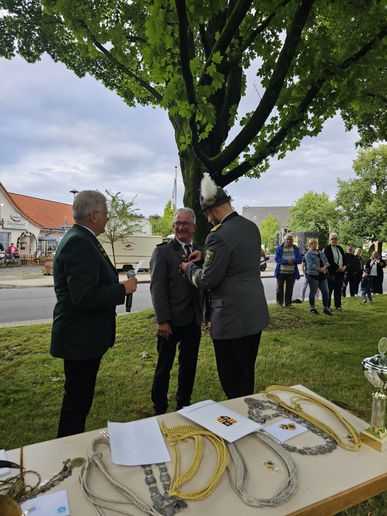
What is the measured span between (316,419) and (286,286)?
7.84m

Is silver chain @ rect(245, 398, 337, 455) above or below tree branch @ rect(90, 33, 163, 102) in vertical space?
below

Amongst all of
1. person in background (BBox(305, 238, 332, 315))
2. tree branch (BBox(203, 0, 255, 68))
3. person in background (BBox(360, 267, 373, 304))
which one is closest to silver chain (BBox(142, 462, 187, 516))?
tree branch (BBox(203, 0, 255, 68))

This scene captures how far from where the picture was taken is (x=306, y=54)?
4156 millimetres

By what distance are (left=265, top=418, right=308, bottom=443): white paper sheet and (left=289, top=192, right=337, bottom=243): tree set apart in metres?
45.1

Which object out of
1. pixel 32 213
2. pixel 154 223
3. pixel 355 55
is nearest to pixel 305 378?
pixel 355 55

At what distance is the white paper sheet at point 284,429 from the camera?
154 cm

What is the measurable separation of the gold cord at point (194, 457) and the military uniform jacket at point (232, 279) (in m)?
1.08

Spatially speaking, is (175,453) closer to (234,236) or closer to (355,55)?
(234,236)

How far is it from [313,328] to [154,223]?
156ft

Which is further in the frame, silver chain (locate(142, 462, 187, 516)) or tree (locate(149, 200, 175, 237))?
tree (locate(149, 200, 175, 237))

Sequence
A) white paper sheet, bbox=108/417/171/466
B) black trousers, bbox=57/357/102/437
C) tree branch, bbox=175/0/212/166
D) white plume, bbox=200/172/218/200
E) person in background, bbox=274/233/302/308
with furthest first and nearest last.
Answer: person in background, bbox=274/233/302/308, tree branch, bbox=175/0/212/166, white plume, bbox=200/172/218/200, black trousers, bbox=57/357/102/437, white paper sheet, bbox=108/417/171/466

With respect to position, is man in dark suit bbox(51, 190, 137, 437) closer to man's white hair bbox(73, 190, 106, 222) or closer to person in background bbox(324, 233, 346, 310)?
man's white hair bbox(73, 190, 106, 222)

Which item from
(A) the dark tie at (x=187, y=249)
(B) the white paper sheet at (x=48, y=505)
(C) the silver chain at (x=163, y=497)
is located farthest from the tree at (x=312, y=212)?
(B) the white paper sheet at (x=48, y=505)

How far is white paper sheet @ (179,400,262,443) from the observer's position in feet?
5.00
